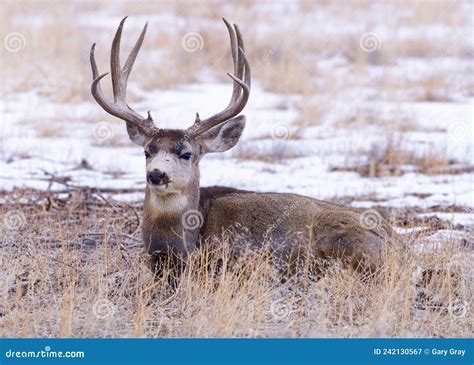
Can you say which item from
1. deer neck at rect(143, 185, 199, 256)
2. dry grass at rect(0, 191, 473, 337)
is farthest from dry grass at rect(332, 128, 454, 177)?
deer neck at rect(143, 185, 199, 256)

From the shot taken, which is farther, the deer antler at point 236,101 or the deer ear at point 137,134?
the deer ear at point 137,134

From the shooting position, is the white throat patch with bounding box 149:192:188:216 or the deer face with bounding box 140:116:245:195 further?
the white throat patch with bounding box 149:192:188:216

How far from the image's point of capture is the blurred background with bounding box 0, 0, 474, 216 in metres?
13.0

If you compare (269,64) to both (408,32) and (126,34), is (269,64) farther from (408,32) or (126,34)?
(408,32)

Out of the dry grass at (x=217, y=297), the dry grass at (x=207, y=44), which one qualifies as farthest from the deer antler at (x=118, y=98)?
the dry grass at (x=207, y=44)

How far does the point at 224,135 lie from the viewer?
8.95 metres

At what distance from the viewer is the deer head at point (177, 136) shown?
8258 millimetres

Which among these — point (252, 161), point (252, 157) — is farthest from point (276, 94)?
point (252, 161)

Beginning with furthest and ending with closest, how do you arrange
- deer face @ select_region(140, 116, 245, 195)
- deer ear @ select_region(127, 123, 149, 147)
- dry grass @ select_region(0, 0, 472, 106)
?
dry grass @ select_region(0, 0, 472, 106), deer ear @ select_region(127, 123, 149, 147), deer face @ select_region(140, 116, 245, 195)

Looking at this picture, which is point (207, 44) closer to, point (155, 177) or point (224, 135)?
point (224, 135)

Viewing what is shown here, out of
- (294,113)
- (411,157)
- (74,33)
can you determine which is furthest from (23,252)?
(74,33)

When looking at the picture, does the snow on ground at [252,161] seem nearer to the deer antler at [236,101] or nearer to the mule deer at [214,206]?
the mule deer at [214,206]

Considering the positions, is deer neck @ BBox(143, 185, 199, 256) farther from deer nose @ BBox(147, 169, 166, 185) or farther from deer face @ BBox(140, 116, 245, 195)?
deer nose @ BBox(147, 169, 166, 185)

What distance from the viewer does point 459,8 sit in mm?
26250
